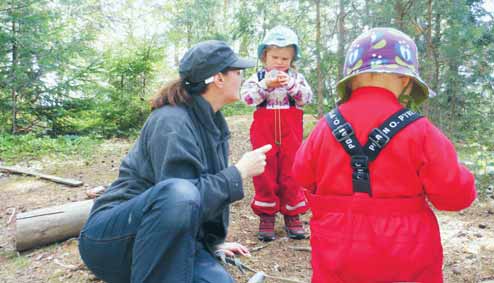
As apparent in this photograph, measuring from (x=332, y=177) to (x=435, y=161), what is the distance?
421 mm

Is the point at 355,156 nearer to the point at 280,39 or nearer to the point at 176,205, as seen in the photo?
the point at 176,205

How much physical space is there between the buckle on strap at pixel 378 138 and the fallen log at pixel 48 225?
8.93 feet

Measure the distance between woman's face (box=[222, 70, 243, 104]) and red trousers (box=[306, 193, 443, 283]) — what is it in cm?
90

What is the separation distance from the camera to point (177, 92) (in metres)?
2.29

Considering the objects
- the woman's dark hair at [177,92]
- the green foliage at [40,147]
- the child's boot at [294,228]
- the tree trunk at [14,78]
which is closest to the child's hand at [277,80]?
the woman's dark hair at [177,92]

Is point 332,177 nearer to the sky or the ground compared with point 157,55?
nearer to the ground

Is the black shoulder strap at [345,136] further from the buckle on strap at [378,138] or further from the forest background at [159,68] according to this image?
the forest background at [159,68]

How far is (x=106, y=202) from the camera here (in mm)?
2234

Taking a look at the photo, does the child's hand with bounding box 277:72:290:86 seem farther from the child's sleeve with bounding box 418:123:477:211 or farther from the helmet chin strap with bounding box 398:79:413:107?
the child's sleeve with bounding box 418:123:477:211

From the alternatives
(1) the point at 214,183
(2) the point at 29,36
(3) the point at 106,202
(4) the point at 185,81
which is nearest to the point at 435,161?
(1) the point at 214,183

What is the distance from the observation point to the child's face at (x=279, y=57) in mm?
3393

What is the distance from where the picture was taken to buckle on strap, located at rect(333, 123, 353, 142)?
1.81m

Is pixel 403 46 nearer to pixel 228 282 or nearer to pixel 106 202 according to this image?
pixel 228 282

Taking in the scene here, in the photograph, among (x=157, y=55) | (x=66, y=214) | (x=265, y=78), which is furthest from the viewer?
(x=157, y=55)
